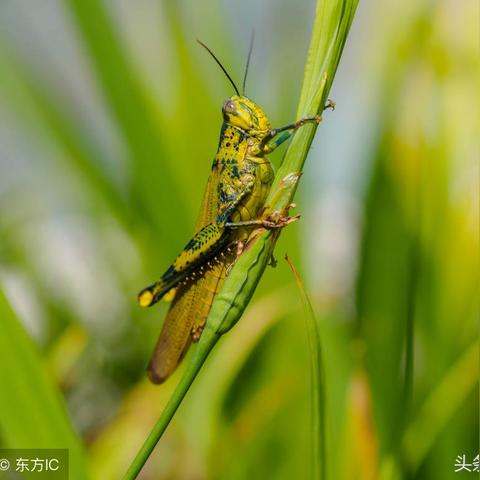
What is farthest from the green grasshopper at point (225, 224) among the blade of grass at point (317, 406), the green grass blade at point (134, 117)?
the blade of grass at point (317, 406)

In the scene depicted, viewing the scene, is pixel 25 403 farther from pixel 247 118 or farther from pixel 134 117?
pixel 134 117

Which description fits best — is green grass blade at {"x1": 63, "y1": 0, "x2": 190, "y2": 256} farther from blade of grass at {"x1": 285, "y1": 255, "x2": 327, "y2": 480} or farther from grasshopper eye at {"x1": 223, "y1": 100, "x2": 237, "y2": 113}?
blade of grass at {"x1": 285, "y1": 255, "x2": 327, "y2": 480}

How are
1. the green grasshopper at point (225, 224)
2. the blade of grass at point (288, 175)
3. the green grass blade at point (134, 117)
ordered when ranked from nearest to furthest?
the blade of grass at point (288, 175)
the green grasshopper at point (225, 224)
the green grass blade at point (134, 117)

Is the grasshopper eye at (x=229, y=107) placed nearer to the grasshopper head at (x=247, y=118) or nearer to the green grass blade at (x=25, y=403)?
the grasshopper head at (x=247, y=118)

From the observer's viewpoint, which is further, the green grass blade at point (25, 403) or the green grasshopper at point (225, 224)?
the green grasshopper at point (225, 224)

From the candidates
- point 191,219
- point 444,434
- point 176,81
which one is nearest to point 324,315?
point 444,434
